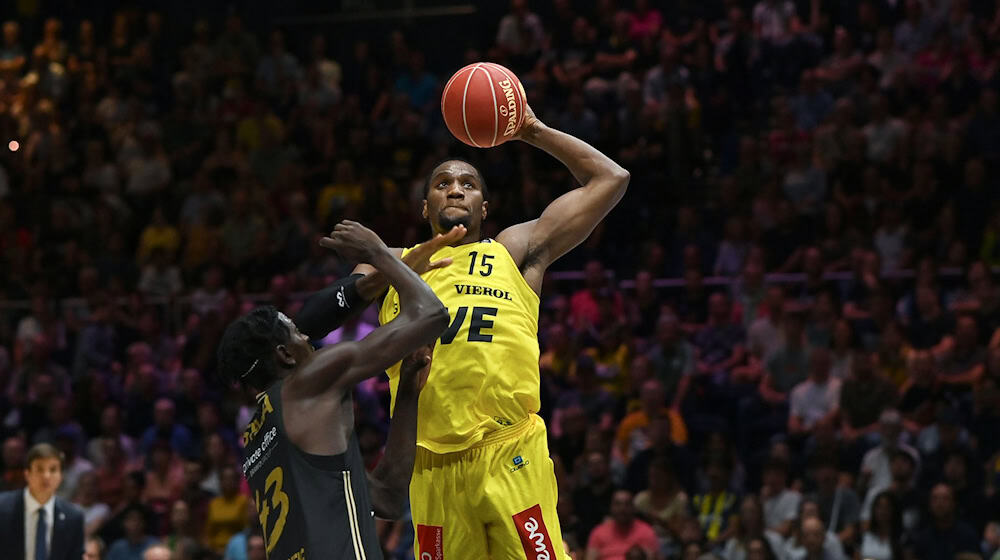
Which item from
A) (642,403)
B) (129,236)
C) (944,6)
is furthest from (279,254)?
(944,6)

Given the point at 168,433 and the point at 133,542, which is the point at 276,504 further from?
the point at 168,433

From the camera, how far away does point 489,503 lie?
20.7 ft

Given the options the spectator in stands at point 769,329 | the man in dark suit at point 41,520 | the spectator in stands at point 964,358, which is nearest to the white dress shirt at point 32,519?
the man in dark suit at point 41,520

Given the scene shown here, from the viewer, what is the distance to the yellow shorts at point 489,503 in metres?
6.32

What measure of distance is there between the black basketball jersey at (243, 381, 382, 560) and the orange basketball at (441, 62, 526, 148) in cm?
204

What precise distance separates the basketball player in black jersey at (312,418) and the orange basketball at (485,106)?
1.57m

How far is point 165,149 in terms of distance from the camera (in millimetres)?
17828

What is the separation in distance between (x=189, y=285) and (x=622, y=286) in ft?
16.6

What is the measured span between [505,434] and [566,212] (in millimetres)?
1101

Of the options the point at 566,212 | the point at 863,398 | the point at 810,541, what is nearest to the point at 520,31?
the point at 863,398

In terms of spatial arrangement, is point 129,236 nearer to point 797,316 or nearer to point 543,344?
point 543,344

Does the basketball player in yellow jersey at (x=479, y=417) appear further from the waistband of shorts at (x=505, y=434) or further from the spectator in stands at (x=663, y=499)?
the spectator in stands at (x=663, y=499)

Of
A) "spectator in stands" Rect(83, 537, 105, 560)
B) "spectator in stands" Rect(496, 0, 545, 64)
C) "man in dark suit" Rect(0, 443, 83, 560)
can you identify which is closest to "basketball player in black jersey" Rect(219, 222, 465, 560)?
"man in dark suit" Rect(0, 443, 83, 560)

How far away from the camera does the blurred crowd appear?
11.6 metres
